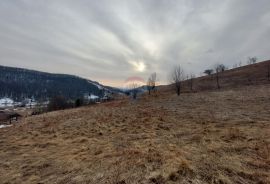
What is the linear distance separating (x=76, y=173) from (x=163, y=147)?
152 inches

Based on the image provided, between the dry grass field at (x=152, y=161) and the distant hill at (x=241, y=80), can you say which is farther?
the distant hill at (x=241, y=80)

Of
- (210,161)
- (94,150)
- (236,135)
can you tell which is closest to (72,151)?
(94,150)

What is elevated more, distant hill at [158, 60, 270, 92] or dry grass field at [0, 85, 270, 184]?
distant hill at [158, 60, 270, 92]

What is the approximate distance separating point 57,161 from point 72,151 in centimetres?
141

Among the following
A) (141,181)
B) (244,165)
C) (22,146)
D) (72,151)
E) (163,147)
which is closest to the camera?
(141,181)

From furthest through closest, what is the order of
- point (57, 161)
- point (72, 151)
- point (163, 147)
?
point (72, 151)
point (163, 147)
point (57, 161)

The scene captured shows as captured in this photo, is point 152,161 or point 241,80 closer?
point 152,161

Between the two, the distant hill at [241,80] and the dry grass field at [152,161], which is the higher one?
the distant hill at [241,80]

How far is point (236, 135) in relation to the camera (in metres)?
10.1

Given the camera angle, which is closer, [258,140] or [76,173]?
[76,173]

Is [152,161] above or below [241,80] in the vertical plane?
below

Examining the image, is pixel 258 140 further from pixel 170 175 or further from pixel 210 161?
pixel 170 175

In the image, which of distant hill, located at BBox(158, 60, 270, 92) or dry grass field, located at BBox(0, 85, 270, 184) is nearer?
dry grass field, located at BBox(0, 85, 270, 184)

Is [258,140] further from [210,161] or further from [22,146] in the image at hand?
[22,146]
